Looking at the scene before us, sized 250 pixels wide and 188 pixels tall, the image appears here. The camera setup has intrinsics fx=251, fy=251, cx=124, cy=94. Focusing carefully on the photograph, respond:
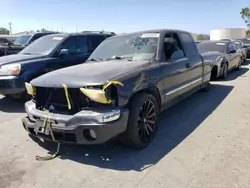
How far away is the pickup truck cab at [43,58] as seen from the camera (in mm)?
5820

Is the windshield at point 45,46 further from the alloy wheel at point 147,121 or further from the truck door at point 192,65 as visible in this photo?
the alloy wheel at point 147,121

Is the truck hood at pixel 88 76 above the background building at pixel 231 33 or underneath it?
underneath

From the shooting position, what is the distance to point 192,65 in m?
5.53

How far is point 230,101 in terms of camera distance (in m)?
6.38

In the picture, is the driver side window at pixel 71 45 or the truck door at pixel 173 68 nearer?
the truck door at pixel 173 68

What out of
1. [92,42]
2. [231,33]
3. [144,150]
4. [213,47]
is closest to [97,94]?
[144,150]

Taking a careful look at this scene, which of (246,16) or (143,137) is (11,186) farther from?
(246,16)

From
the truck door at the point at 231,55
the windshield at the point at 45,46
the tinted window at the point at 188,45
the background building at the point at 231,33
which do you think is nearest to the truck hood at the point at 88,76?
the tinted window at the point at 188,45

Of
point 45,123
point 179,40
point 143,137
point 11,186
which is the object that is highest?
point 179,40

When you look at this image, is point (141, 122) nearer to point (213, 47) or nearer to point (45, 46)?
point (45, 46)

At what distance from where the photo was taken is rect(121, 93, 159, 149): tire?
346cm

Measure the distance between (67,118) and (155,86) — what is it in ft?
5.05

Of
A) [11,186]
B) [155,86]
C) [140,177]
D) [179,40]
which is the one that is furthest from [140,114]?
[179,40]

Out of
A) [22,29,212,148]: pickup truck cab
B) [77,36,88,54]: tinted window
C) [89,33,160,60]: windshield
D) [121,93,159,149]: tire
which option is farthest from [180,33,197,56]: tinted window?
[77,36,88,54]: tinted window
